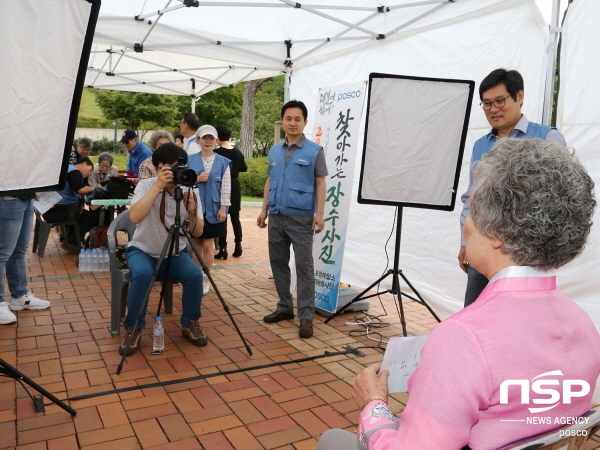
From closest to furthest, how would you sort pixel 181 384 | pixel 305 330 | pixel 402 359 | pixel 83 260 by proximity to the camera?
pixel 402 359 → pixel 181 384 → pixel 305 330 → pixel 83 260

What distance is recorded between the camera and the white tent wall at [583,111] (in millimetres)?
2713

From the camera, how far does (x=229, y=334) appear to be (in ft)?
11.7

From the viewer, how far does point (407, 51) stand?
164 inches

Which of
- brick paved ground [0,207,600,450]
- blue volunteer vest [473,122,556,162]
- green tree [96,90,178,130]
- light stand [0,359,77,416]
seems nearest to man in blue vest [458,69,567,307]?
blue volunteer vest [473,122,556,162]

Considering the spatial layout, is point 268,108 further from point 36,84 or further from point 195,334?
point 36,84

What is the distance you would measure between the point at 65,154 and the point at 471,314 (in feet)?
5.34

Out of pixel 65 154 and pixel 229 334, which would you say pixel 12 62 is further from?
pixel 229 334

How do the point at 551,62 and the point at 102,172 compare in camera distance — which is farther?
the point at 102,172

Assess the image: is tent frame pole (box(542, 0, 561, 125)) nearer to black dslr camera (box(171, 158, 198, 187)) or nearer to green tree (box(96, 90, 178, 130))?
black dslr camera (box(171, 158, 198, 187))

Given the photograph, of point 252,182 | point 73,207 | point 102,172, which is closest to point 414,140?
point 73,207

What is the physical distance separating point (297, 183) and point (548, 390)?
2898 millimetres

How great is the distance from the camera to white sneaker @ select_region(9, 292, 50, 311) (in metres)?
3.79

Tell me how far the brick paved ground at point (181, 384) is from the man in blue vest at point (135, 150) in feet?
8.09

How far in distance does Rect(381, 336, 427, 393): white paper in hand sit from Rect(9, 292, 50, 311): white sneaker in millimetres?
3575
